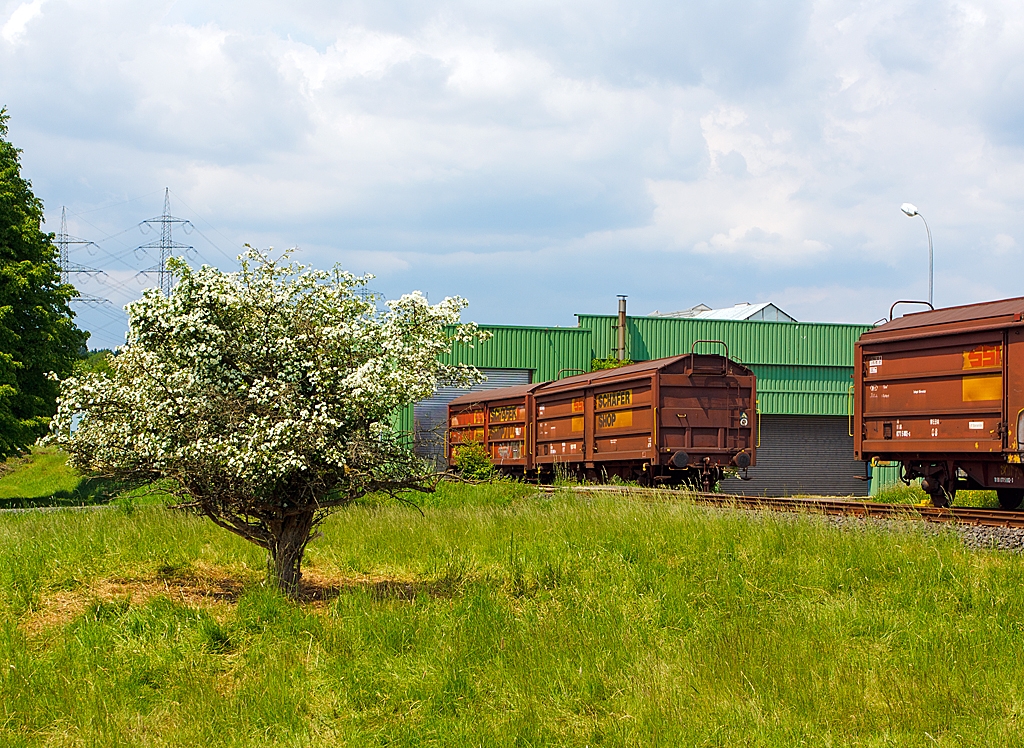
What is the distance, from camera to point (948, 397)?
58.3ft

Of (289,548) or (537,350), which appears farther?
(537,350)

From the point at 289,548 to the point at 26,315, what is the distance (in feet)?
81.5

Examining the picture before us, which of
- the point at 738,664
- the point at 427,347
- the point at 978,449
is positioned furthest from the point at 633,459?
the point at 738,664

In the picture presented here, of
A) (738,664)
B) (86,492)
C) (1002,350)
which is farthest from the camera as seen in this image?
(86,492)

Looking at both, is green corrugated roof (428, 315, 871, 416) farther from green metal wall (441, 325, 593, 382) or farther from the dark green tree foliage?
the dark green tree foliage

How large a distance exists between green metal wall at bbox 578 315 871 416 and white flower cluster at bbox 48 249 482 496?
33.2m

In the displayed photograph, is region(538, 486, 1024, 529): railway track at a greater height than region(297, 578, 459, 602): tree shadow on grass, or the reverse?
region(538, 486, 1024, 529): railway track

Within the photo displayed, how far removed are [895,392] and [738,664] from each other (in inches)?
508

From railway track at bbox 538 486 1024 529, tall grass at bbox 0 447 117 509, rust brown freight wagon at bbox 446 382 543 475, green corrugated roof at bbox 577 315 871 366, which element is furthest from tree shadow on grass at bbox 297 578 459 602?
green corrugated roof at bbox 577 315 871 366

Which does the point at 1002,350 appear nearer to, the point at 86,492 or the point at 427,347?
the point at 427,347

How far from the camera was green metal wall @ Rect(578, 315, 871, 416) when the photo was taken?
4253 cm

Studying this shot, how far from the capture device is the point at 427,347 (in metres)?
9.94

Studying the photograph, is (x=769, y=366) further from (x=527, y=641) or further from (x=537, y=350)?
(x=527, y=641)

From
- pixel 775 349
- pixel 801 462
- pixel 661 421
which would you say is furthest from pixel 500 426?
pixel 801 462
